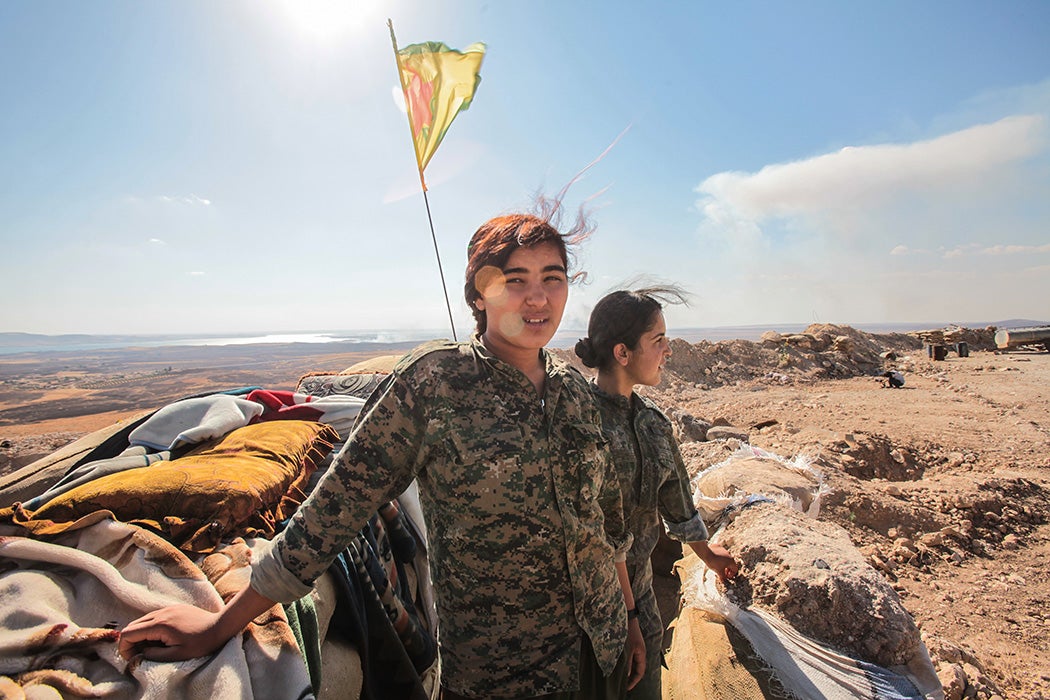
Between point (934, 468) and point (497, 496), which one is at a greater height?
point (497, 496)

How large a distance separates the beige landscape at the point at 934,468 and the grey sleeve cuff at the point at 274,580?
194cm

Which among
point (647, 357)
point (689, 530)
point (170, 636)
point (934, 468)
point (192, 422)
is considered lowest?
point (934, 468)

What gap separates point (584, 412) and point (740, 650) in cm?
134

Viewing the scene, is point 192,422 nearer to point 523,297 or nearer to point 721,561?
point 523,297

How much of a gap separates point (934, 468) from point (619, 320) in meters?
4.96

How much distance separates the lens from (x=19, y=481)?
2295mm

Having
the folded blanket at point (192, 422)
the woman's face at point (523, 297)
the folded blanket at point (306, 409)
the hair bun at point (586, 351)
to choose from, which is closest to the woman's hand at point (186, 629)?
the woman's face at point (523, 297)

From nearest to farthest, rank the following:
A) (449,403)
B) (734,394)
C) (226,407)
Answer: (449,403), (226,407), (734,394)

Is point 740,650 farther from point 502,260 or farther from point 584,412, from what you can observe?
point 502,260

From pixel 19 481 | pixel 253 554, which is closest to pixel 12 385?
pixel 19 481

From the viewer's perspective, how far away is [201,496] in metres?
1.43

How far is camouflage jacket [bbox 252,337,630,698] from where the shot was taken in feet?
3.65

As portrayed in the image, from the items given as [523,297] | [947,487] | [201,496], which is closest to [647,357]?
[523,297]

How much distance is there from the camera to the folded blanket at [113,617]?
943 mm
